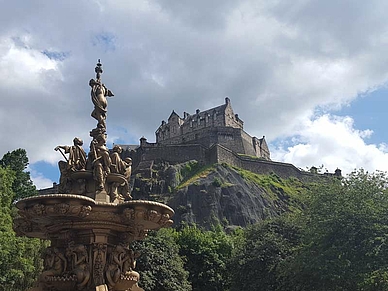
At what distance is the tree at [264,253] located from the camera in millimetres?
30516

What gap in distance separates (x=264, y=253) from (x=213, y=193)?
3966 cm

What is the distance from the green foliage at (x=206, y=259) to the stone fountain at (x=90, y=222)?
2563 centimetres

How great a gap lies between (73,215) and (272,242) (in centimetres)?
2381

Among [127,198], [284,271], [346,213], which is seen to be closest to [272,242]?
[284,271]

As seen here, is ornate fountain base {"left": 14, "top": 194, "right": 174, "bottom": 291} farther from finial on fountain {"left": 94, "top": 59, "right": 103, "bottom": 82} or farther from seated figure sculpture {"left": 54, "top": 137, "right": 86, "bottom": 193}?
finial on fountain {"left": 94, "top": 59, "right": 103, "bottom": 82}

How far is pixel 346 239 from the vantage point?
23375 millimetres

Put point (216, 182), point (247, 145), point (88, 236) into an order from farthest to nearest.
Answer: point (247, 145) < point (216, 182) < point (88, 236)

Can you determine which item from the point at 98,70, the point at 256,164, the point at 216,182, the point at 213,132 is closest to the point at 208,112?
the point at 213,132

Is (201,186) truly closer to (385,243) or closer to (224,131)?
(224,131)

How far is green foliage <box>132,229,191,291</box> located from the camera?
30891mm

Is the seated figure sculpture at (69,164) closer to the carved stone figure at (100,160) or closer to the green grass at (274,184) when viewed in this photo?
the carved stone figure at (100,160)

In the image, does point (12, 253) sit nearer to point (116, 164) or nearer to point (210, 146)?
point (116, 164)

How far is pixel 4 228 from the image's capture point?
25.1 metres

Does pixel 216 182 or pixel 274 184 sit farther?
pixel 274 184
